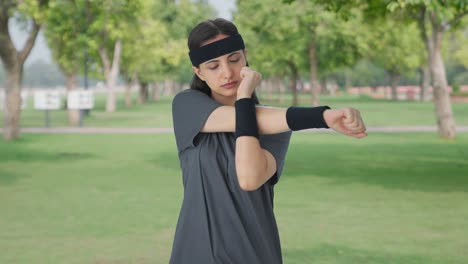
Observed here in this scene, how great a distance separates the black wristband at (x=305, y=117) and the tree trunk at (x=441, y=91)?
70.8ft

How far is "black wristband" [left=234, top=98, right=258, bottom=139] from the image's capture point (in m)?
2.88

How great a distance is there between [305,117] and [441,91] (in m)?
21.8

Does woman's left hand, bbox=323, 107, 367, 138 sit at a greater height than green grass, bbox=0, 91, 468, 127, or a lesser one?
greater

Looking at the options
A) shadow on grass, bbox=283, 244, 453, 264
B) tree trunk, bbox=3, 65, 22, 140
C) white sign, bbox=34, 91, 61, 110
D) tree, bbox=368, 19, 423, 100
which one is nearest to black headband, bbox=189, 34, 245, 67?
shadow on grass, bbox=283, 244, 453, 264

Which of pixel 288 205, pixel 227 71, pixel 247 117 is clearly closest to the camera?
pixel 247 117

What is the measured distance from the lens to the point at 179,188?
13664mm

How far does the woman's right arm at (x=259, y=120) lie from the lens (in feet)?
9.43

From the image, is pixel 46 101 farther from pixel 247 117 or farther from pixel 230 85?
pixel 247 117

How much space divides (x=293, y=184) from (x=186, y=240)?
1095 cm

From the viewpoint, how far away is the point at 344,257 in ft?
26.7

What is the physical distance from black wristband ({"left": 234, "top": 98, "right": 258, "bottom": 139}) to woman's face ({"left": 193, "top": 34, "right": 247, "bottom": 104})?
9.0 inches

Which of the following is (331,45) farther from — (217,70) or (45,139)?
(217,70)

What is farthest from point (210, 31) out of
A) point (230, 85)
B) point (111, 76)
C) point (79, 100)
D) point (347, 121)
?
point (111, 76)

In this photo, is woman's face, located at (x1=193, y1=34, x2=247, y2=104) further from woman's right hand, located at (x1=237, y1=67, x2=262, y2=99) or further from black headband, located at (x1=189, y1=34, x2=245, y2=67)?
woman's right hand, located at (x1=237, y1=67, x2=262, y2=99)
